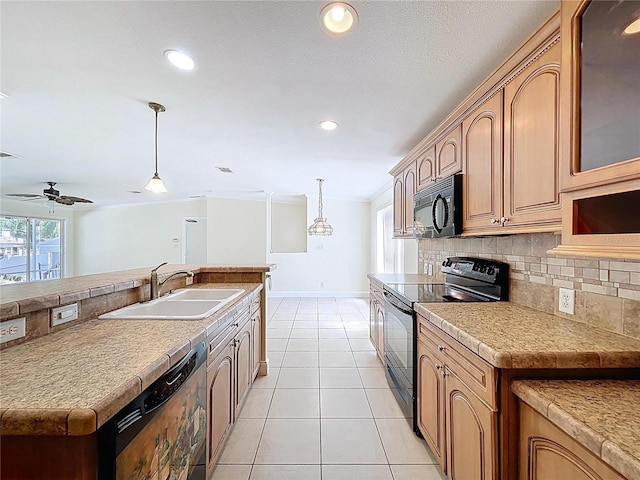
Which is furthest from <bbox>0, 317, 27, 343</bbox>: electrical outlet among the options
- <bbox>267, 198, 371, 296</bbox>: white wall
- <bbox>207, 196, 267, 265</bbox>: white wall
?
<bbox>207, 196, 267, 265</bbox>: white wall

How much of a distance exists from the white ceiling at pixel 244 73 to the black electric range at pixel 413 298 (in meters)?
1.22

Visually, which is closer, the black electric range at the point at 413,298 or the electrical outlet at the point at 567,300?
the electrical outlet at the point at 567,300

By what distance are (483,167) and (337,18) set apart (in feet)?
3.72

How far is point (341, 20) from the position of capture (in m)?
1.37

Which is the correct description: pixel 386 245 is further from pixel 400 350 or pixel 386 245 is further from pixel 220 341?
pixel 220 341

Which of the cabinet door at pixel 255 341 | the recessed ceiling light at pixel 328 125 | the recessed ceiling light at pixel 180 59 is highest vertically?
the recessed ceiling light at pixel 180 59

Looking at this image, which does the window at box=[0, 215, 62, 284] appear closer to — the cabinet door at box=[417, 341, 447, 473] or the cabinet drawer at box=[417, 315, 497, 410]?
the cabinet door at box=[417, 341, 447, 473]

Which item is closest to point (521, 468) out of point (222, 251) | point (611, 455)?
point (611, 455)

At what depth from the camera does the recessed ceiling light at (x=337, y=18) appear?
1288 mm

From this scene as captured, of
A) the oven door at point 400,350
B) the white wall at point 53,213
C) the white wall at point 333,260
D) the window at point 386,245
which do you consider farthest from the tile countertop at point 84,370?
the white wall at point 53,213

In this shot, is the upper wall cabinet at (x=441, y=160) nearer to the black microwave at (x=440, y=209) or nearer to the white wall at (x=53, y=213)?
the black microwave at (x=440, y=209)

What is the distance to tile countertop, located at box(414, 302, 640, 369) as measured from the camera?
39.6 inches

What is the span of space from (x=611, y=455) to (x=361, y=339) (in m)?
3.45

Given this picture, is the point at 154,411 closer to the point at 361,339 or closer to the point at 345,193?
the point at 361,339
